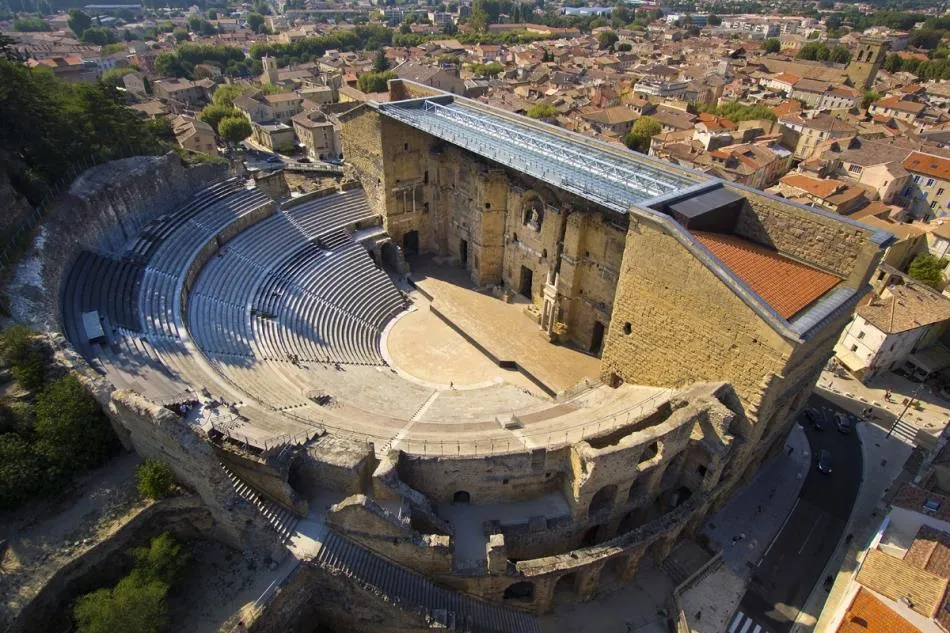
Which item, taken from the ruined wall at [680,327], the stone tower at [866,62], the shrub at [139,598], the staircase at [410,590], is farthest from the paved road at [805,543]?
the stone tower at [866,62]

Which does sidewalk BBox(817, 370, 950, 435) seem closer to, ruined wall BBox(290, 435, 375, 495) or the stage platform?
the stage platform

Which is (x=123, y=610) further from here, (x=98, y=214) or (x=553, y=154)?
(x=553, y=154)

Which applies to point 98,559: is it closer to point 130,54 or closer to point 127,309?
point 127,309

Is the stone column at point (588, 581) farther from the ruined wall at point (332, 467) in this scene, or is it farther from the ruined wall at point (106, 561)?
the ruined wall at point (106, 561)

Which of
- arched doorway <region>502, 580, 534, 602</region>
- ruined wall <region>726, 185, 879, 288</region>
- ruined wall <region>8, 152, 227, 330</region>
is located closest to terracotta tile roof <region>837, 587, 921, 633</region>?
arched doorway <region>502, 580, 534, 602</region>

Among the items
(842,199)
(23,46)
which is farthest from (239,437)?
(23,46)
